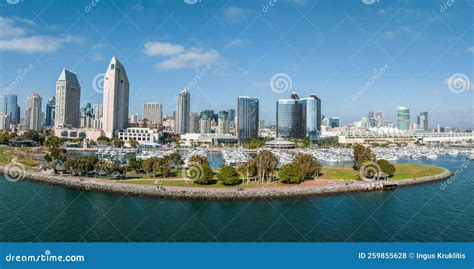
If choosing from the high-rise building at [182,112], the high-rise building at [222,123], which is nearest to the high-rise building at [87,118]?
the high-rise building at [182,112]

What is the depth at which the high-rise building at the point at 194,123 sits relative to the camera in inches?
2352

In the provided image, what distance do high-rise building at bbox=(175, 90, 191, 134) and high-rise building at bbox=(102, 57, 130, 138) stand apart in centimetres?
1489

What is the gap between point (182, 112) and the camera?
5722 centimetres

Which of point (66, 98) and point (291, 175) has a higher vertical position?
point (66, 98)

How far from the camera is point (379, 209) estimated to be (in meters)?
9.34

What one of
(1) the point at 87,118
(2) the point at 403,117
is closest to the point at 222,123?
(1) the point at 87,118

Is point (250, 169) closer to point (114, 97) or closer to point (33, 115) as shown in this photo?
point (114, 97)

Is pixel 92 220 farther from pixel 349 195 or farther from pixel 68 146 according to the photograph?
pixel 68 146

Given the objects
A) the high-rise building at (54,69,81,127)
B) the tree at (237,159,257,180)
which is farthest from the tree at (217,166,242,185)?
the high-rise building at (54,69,81,127)

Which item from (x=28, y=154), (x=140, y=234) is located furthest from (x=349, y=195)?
(x=28, y=154)

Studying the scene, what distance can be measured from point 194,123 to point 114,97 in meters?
23.2

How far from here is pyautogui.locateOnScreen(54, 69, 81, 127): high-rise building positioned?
134ft

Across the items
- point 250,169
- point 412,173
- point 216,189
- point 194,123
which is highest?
point 194,123

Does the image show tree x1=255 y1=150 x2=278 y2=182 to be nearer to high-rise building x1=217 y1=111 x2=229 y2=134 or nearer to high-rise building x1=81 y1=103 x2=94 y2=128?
high-rise building x1=217 y1=111 x2=229 y2=134
